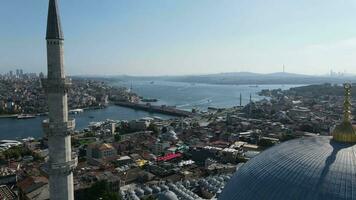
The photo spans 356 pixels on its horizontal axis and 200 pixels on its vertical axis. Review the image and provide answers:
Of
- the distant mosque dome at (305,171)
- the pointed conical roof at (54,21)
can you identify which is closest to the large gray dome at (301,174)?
the distant mosque dome at (305,171)

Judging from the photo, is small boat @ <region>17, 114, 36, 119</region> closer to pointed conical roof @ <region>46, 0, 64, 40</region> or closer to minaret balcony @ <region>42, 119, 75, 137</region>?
minaret balcony @ <region>42, 119, 75, 137</region>

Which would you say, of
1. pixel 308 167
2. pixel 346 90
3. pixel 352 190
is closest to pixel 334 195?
pixel 352 190

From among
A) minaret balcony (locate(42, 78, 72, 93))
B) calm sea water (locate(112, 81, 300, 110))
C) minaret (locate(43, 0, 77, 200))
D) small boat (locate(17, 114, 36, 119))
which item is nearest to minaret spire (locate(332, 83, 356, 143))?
minaret (locate(43, 0, 77, 200))

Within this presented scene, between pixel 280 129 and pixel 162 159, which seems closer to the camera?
pixel 162 159

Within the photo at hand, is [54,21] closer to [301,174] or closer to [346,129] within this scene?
[301,174]

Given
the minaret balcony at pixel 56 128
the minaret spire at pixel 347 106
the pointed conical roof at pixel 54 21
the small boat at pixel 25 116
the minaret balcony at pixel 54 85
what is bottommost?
the small boat at pixel 25 116

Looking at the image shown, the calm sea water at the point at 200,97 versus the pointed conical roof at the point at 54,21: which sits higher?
Answer: the pointed conical roof at the point at 54,21

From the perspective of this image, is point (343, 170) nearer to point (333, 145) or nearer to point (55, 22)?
point (333, 145)

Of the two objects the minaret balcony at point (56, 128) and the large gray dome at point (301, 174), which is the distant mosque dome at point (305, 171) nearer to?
the large gray dome at point (301, 174)
